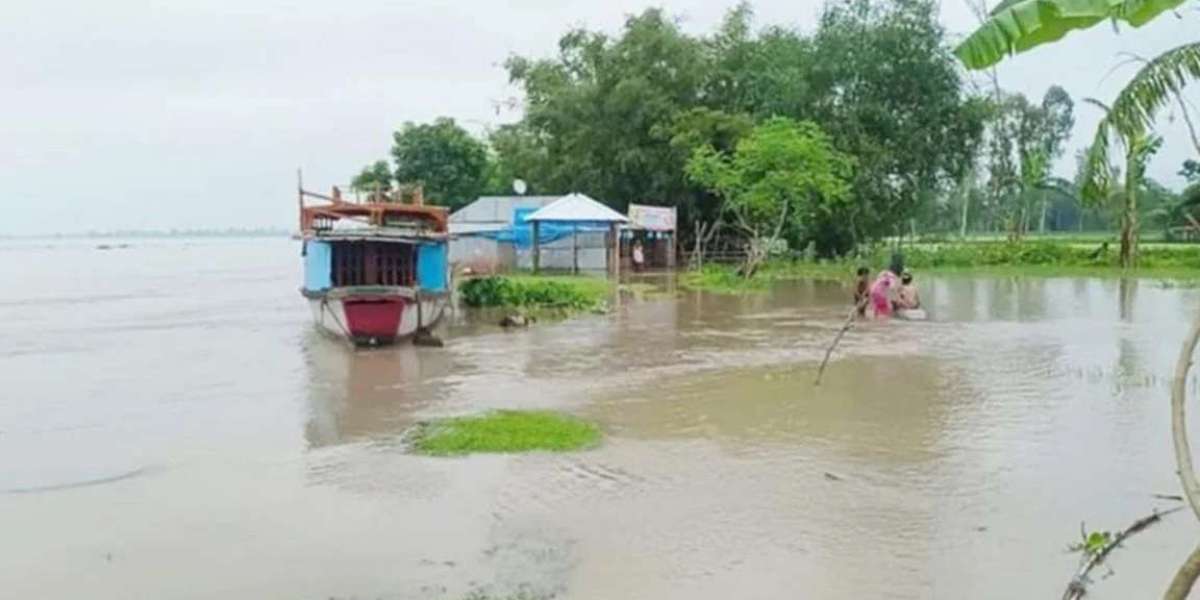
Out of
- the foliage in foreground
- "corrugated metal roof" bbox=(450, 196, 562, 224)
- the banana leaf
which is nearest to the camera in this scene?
the banana leaf

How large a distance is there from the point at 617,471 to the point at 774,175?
23161 millimetres

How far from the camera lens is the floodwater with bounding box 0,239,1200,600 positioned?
6707mm

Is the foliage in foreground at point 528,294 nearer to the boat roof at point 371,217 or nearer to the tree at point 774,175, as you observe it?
the boat roof at point 371,217

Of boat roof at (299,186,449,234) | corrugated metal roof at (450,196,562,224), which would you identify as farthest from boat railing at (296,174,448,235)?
corrugated metal roof at (450,196,562,224)

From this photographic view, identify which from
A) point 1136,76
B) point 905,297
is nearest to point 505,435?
point 1136,76

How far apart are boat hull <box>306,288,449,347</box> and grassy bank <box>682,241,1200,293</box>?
41.8 ft

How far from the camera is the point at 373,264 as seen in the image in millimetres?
19422

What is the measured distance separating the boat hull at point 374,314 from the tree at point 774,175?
48.9 ft

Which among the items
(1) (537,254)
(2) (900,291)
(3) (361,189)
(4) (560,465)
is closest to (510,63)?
(1) (537,254)

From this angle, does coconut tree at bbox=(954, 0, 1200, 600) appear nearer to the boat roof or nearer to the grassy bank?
the boat roof

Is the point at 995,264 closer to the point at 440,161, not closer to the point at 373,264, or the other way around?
the point at 440,161

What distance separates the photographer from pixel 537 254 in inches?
1350

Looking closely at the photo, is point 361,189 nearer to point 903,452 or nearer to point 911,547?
point 903,452

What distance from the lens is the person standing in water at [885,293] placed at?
20438 millimetres
